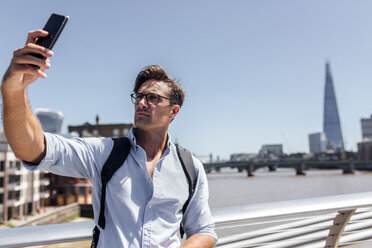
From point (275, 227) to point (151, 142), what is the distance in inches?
46.5

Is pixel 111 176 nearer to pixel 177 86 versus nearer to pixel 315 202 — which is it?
pixel 177 86

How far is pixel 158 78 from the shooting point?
1.65 metres

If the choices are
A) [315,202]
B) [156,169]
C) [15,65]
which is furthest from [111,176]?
[315,202]

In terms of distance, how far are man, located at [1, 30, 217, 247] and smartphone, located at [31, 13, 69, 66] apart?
0.02 meters

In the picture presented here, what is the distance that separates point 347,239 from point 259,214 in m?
1.09

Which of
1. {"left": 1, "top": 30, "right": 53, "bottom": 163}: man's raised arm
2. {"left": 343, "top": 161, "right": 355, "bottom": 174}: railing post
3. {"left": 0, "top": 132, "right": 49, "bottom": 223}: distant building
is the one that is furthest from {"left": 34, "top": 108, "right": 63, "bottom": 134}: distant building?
{"left": 1, "top": 30, "right": 53, "bottom": 163}: man's raised arm

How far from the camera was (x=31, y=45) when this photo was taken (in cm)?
99

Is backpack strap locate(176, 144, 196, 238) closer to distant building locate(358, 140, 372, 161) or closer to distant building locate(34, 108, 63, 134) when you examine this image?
distant building locate(34, 108, 63, 134)

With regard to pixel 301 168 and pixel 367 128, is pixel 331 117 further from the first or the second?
pixel 301 168

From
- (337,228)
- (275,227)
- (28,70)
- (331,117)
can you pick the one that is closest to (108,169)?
(28,70)

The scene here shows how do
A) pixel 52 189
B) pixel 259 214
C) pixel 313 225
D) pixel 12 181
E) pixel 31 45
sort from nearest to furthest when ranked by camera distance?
pixel 31 45 → pixel 259 214 → pixel 313 225 → pixel 12 181 → pixel 52 189

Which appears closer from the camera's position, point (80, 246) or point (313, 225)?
point (80, 246)

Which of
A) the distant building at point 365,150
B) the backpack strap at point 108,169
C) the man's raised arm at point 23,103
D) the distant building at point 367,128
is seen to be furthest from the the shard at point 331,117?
the man's raised arm at point 23,103

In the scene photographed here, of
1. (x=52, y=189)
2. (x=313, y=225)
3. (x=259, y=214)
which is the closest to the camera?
(x=259, y=214)
